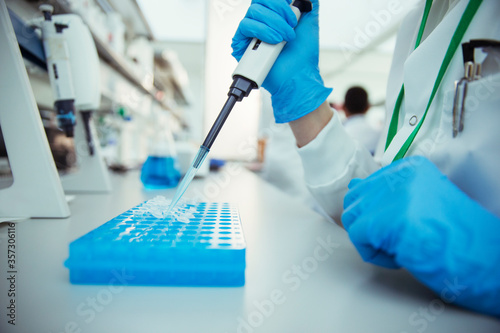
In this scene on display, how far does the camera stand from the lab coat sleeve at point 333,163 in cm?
63

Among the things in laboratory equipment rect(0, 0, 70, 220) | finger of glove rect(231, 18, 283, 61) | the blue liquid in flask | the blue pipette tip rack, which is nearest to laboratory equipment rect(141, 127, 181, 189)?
the blue liquid in flask

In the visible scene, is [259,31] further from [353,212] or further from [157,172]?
[157,172]

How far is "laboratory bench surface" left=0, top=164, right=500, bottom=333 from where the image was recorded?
242 mm

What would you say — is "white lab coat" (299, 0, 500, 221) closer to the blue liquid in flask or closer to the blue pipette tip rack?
the blue pipette tip rack

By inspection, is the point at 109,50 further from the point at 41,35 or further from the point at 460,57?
the point at 460,57

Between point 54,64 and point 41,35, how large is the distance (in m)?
0.08

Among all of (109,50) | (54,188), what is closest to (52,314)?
(54,188)

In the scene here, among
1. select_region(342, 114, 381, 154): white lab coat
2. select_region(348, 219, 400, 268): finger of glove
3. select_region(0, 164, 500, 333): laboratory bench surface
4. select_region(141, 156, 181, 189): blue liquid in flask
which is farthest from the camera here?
select_region(342, 114, 381, 154): white lab coat

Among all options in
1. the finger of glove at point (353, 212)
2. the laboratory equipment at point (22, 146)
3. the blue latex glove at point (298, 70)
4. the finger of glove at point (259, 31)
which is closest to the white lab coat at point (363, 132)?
the blue latex glove at point (298, 70)

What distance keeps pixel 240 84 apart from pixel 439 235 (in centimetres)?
38

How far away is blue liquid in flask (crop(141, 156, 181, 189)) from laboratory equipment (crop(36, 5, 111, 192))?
15cm

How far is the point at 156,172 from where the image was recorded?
1.01 meters

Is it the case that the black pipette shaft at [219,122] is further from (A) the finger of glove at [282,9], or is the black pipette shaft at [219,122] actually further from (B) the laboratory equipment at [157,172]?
(B) the laboratory equipment at [157,172]

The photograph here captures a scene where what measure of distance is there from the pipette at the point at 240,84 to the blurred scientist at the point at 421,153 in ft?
0.10
